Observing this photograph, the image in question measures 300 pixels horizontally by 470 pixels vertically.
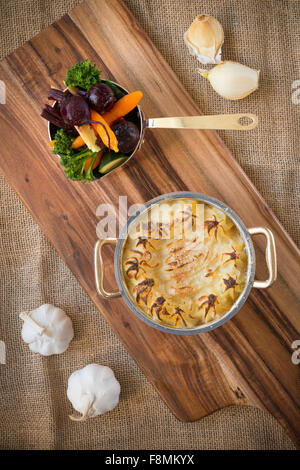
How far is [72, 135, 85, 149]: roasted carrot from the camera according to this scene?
1.69 metres

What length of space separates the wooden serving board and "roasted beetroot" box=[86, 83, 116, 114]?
0.90ft

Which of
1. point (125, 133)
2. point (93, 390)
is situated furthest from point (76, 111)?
point (93, 390)

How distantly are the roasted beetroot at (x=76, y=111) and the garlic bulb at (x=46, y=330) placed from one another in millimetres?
979

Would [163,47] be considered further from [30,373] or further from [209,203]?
[30,373]

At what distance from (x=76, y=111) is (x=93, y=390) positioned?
130 cm

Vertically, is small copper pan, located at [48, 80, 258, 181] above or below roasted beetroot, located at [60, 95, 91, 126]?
below

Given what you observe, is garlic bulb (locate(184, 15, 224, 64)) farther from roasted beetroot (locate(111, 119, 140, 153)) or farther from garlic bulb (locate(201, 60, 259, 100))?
roasted beetroot (locate(111, 119, 140, 153))

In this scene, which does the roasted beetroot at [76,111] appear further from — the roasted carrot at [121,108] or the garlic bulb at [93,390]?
the garlic bulb at [93,390]

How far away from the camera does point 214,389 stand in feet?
6.27

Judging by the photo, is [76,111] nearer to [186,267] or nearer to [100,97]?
[100,97]

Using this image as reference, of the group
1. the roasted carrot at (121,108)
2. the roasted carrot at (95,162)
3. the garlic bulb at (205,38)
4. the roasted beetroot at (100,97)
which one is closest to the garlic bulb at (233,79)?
the garlic bulb at (205,38)

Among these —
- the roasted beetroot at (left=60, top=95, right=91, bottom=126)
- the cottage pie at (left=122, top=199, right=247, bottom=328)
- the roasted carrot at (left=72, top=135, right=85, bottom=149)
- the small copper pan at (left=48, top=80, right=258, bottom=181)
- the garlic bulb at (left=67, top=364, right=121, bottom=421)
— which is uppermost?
the roasted beetroot at (left=60, top=95, right=91, bottom=126)

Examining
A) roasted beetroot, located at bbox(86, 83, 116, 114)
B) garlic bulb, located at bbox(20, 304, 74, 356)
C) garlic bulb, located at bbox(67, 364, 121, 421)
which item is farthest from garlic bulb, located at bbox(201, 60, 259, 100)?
garlic bulb, located at bbox(67, 364, 121, 421)

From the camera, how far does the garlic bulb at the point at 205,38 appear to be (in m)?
1.94
